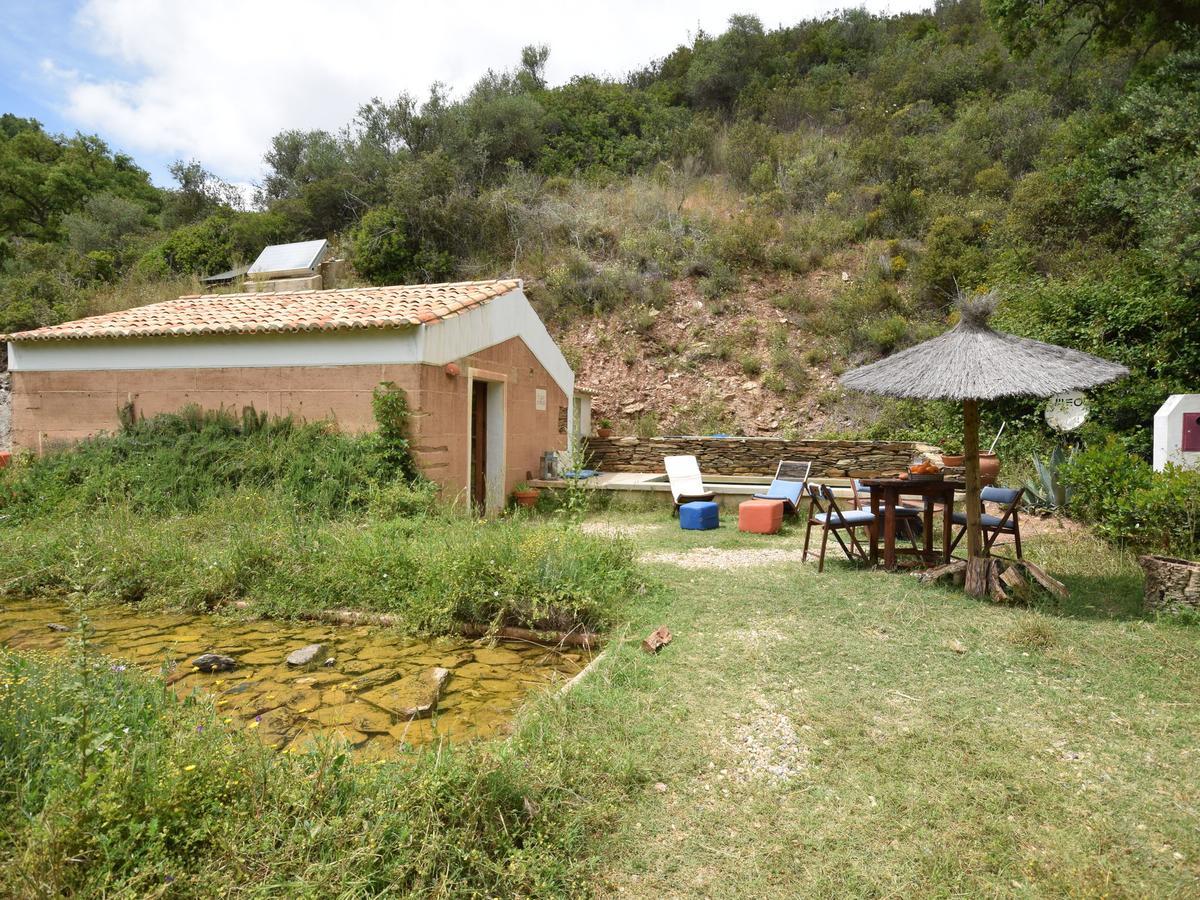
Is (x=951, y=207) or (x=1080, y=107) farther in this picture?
(x=1080, y=107)

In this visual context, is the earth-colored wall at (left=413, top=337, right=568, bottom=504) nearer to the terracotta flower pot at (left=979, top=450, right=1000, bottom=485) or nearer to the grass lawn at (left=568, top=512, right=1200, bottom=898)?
the grass lawn at (left=568, top=512, right=1200, bottom=898)

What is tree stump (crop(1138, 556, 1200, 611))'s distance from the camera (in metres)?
4.71

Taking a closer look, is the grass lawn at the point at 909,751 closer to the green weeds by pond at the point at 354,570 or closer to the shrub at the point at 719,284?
the green weeds by pond at the point at 354,570

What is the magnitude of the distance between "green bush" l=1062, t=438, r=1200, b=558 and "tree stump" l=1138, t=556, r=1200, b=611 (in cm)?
109

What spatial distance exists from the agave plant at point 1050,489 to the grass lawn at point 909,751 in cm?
336

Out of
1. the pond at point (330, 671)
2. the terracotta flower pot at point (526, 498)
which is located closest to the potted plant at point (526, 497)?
the terracotta flower pot at point (526, 498)

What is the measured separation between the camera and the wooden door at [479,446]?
34.6ft

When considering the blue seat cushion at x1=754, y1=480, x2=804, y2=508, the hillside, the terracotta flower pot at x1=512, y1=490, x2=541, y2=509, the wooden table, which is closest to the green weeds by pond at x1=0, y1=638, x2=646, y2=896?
the wooden table

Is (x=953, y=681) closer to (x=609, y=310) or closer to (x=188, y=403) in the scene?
(x=188, y=403)

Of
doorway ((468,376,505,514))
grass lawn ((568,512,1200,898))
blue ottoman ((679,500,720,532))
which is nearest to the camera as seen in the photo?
grass lawn ((568,512,1200,898))

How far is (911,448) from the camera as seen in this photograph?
12.3 metres

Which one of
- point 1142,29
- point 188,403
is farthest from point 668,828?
point 1142,29

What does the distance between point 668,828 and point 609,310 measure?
1688 cm

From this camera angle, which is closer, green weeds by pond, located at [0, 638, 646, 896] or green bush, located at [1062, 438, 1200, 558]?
green weeds by pond, located at [0, 638, 646, 896]
